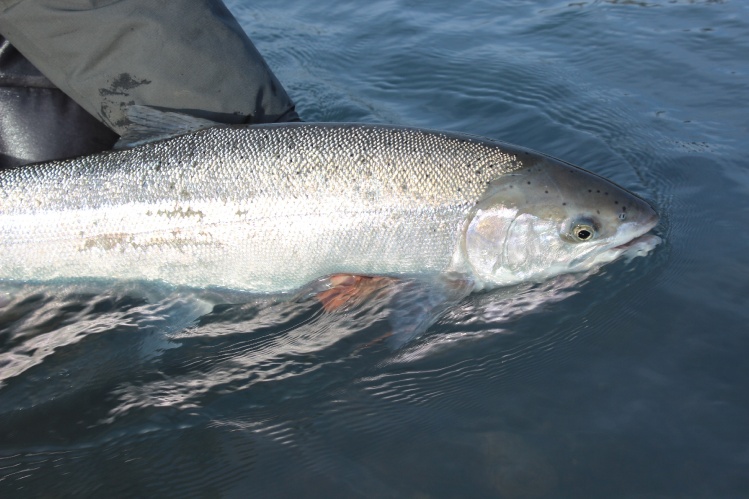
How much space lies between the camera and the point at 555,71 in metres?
6.89

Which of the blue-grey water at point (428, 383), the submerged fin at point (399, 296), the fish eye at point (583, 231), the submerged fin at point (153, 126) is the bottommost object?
the blue-grey water at point (428, 383)

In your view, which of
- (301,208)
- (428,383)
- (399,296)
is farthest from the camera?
(399,296)

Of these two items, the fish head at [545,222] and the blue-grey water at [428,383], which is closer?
the blue-grey water at [428,383]

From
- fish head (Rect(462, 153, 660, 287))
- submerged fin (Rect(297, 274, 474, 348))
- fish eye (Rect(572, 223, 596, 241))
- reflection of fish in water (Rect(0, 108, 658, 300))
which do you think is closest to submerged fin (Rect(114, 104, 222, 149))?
reflection of fish in water (Rect(0, 108, 658, 300))

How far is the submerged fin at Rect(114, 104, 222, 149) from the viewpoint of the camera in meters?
3.75

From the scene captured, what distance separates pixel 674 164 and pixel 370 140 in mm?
2625

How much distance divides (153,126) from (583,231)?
92.1 inches

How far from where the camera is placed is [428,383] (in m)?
3.36

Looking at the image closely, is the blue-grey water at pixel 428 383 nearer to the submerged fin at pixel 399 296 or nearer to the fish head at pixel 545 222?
the submerged fin at pixel 399 296

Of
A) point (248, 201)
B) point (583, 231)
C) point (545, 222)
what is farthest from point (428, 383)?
point (248, 201)

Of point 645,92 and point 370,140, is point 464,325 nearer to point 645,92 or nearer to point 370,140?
point 370,140

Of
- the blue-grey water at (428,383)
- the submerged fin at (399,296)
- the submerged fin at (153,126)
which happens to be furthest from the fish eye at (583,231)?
the submerged fin at (153,126)

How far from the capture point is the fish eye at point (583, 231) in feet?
12.3

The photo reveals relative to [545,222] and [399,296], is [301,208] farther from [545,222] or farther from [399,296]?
[545,222]
